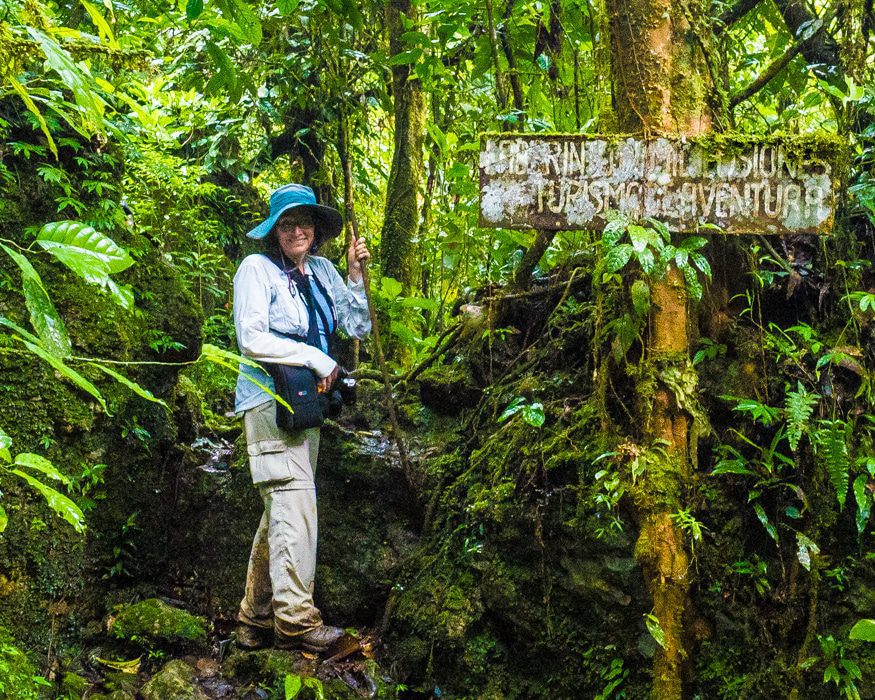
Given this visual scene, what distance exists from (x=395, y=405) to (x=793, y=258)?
9.13ft

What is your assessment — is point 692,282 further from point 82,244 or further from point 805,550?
point 82,244

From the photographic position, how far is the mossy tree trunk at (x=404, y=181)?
6.65 meters

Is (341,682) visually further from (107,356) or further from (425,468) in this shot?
(107,356)

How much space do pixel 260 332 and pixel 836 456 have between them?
2852 mm

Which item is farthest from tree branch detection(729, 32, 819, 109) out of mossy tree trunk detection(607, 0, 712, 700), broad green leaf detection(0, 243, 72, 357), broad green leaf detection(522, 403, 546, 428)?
broad green leaf detection(0, 243, 72, 357)

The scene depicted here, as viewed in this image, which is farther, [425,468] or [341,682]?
[425,468]

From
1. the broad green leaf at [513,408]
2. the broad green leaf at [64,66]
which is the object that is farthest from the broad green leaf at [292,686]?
the broad green leaf at [64,66]

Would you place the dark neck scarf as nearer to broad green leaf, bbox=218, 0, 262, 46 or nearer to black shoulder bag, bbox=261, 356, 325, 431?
black shoulder bag, bbox=261, 356, 325, 431

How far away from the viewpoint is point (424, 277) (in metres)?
7.25

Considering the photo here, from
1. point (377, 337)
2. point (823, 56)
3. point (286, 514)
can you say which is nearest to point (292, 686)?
point (286, 514)

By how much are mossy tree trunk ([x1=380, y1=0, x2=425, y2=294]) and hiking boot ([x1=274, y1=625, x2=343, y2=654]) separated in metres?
3.14

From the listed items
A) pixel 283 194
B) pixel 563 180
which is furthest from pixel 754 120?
pixel 283 194

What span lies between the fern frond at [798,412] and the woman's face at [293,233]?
9.13 feet

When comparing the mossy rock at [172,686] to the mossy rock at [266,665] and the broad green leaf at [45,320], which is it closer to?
the mossy rock at [266,665]
